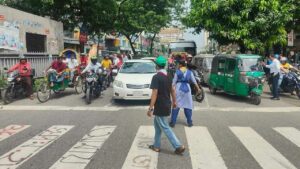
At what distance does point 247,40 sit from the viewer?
880 inches

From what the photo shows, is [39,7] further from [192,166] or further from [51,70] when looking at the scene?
[192,166]

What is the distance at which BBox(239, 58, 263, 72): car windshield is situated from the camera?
14188mm

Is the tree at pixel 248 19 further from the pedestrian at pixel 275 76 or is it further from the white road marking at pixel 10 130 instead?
the white road marking at pixel 10 130

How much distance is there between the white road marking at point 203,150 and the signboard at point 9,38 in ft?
35.2

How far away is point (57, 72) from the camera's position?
14750 millimetres

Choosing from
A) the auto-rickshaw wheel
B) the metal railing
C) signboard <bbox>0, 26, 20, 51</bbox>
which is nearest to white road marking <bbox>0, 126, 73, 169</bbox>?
the metal railing

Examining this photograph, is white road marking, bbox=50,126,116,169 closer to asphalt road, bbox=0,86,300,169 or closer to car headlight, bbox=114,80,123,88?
asphalt road, bbox=0,86,300,169

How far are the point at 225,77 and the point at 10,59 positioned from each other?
8.69 metres

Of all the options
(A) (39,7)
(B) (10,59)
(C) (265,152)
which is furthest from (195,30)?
(C) (265,152)

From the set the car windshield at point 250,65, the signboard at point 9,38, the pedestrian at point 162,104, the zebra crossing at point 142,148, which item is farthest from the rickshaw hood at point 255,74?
the signboard at point 9,38

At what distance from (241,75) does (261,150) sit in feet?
23.8

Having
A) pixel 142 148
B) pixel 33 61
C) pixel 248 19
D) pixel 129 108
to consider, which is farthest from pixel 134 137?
pixel 248 19

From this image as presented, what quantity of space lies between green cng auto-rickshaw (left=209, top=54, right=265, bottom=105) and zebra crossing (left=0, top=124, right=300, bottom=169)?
4.53m

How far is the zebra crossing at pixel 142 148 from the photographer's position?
608 centimetres
